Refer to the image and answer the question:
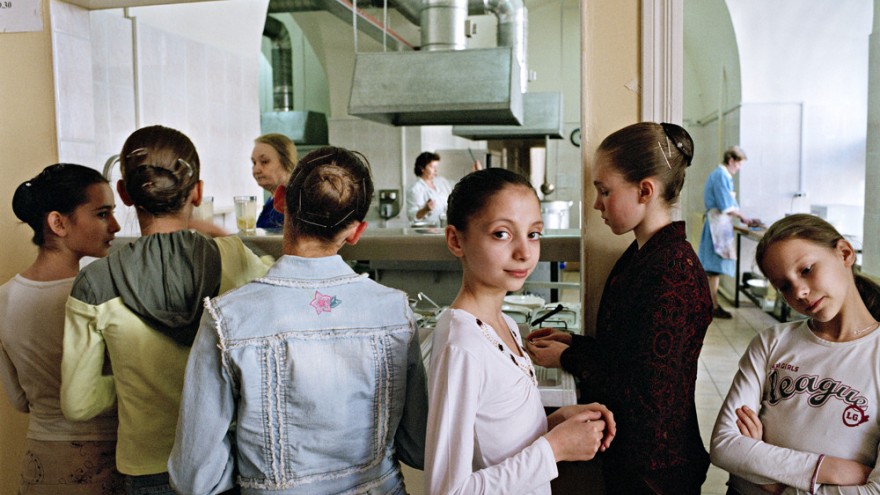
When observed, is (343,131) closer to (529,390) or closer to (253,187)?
(253,187)

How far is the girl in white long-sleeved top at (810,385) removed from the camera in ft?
4.32

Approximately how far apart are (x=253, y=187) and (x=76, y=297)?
9.74ft

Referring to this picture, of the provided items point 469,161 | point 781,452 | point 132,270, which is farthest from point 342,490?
point 469,161


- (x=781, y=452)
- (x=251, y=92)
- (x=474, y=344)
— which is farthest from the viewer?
(x=251, y=92)

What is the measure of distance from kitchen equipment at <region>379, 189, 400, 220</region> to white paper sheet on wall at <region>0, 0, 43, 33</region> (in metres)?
4.80

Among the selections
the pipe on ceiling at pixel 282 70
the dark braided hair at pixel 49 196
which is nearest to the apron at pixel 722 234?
the pipe on ceiling at pixel 282 70

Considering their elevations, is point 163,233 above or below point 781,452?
above

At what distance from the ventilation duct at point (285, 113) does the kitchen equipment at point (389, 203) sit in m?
0.79

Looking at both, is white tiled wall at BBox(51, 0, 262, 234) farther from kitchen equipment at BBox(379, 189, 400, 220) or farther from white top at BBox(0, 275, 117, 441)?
kitchen equipment at BBox(379, 189, 400, 220)

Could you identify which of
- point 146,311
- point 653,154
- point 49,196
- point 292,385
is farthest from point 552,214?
point 292,385

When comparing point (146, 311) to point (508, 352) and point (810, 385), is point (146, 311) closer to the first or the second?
point (508, 352)

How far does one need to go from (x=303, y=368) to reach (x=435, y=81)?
2.11 meters

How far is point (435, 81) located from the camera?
3068 mm

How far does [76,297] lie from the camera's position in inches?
54.0
